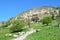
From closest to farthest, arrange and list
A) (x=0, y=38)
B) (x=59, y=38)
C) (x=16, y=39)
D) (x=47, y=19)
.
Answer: (x=59, y=38) → (x=16, y=39) → (x=0, y=38) → (x=47, y=19)

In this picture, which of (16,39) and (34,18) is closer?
(16,39)

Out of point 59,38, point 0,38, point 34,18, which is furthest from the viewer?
point 34,18

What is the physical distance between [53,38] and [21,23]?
24.4m

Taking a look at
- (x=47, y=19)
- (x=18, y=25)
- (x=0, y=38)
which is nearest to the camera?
(x=0, y=38)

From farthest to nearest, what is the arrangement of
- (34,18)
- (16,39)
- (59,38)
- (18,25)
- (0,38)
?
(34,18) → (18,25) → (0,38) → (16,39) → (59,38)

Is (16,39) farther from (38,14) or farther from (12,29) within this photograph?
(38,14)

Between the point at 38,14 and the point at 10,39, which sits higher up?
the point at 38,14

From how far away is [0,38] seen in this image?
53.4 m

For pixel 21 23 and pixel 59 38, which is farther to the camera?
pixel 21 23

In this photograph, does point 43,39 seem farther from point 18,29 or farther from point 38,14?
point 38,14

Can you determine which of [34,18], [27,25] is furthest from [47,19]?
[34,18]

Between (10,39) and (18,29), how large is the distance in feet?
49.1

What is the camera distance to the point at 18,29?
66.0 metres

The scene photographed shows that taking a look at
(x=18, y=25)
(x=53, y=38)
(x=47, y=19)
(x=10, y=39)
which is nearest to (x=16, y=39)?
(x=10, y=39)
